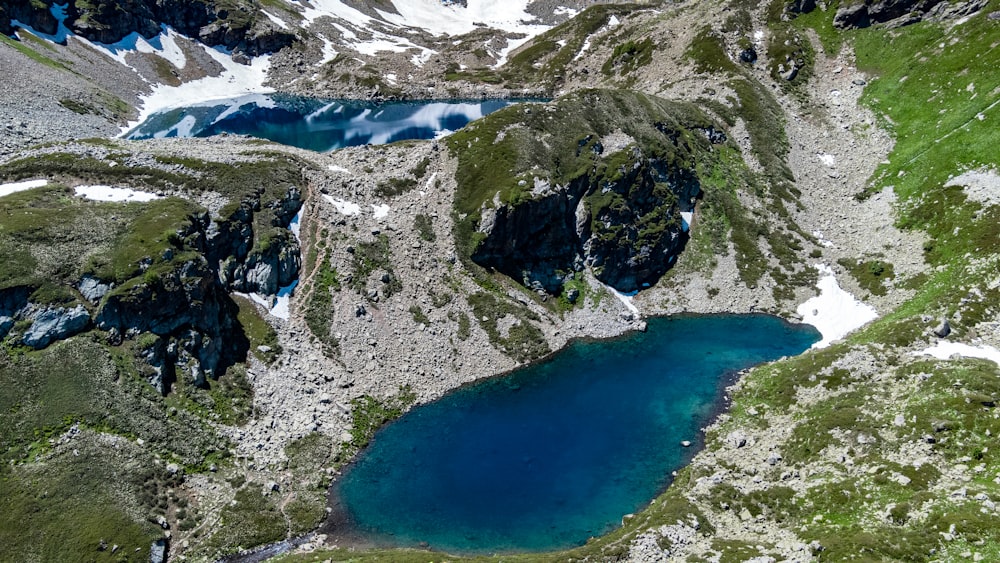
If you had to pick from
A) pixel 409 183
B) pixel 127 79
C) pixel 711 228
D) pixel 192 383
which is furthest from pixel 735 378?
pixel 127 79

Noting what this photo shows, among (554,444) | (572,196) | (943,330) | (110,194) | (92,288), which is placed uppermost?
(572,196)

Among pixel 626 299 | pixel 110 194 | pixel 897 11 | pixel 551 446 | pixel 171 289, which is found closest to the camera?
pixel 551 446

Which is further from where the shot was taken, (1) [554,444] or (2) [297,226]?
(2) [297,226]

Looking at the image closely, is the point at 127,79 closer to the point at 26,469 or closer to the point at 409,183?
the point at 409,183

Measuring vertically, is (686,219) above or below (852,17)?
below

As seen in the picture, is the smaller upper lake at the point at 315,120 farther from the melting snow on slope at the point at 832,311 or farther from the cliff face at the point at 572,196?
the melting snow on slope at the point at 832,311

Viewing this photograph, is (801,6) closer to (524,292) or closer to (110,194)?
(524,292)

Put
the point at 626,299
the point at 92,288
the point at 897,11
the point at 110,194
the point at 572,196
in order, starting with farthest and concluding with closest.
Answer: the point at 897,11
the point at 572,196
the point at 626,299
the point at 110,194
the point at 92,288

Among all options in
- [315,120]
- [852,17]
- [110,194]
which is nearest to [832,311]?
[110,194]
